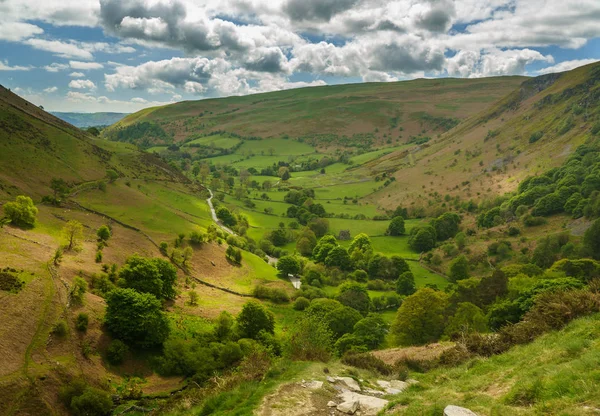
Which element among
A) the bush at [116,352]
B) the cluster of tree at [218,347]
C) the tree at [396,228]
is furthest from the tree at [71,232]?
the tree at [396,228]

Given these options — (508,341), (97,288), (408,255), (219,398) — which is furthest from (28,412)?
(408,255)

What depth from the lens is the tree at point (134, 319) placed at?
148 ft

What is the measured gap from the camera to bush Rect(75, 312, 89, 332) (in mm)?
43031

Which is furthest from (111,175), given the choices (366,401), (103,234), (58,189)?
(366,401)

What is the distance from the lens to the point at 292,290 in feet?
293

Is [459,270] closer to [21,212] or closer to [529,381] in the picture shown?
[529,381]

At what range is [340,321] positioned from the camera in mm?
64625

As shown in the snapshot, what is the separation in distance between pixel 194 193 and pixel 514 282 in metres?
123

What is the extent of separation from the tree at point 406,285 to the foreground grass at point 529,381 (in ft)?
230

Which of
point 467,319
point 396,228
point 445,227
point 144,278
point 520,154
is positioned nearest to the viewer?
point 467,319

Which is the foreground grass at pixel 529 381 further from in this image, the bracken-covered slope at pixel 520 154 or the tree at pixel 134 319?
the bracken-covered slope at pixel 520 154

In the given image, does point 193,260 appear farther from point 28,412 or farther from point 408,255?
point 408,255

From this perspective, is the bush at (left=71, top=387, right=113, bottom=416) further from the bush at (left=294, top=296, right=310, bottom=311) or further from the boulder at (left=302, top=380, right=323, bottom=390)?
the bush at (left=294, top=296, right=310, bottom=311)

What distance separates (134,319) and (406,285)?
66.4 meters
